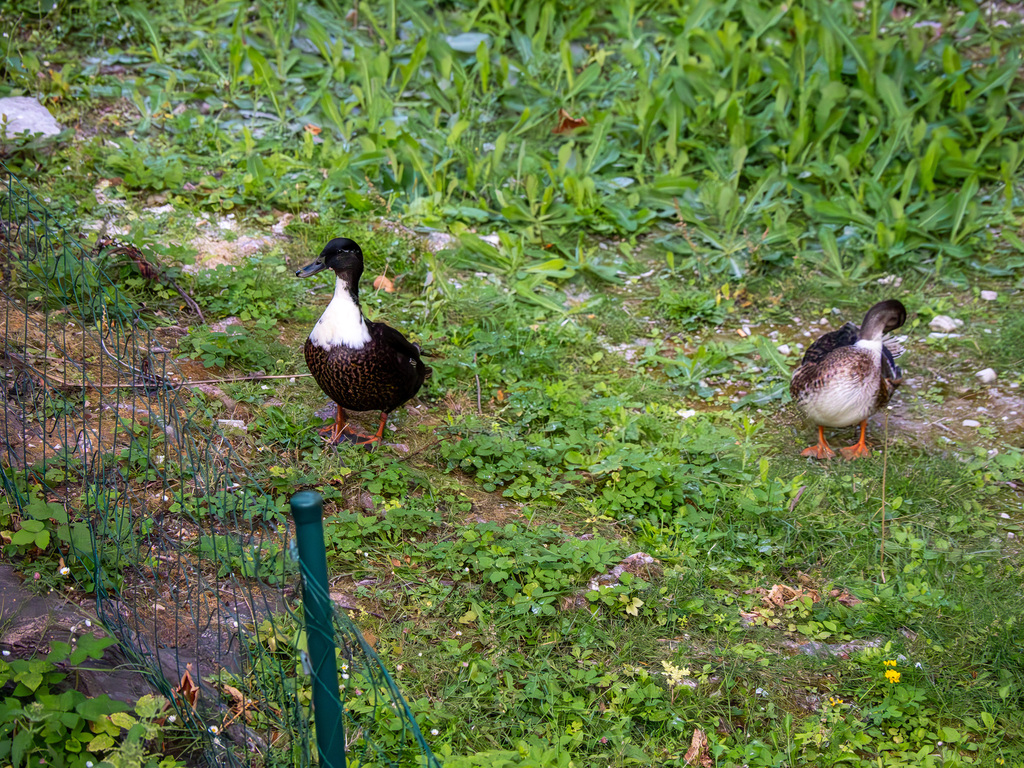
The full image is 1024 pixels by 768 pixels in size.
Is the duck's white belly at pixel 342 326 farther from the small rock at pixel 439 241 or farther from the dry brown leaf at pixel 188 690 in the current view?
the small rock at pixel 439 241

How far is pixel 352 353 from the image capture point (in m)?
4.05

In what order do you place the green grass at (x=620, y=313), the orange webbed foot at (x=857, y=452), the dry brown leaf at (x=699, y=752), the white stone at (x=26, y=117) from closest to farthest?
the dry brown leaf at (x=699, y=752) → the green grass at (x=620, y=313) → the orange webbed foot at (x=857, y=452) → the white stone at (x=26, y=117)

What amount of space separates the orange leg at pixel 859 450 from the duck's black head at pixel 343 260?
2.84m

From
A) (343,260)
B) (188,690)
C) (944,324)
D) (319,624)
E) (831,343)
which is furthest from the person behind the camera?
(944,324)

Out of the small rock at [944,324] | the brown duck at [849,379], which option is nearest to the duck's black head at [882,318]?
the brown duck at [849,379]

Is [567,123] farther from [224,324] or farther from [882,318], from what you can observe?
[224,324]

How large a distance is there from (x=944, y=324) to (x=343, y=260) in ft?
13.5

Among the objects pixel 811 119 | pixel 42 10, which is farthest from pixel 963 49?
pixel 42 10

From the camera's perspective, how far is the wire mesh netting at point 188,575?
2627 millimetres

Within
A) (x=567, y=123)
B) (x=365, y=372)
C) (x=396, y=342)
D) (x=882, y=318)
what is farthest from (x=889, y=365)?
(x=567, y=123)

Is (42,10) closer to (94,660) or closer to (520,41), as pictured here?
(520,41)

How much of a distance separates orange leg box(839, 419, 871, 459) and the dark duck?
2.46 m

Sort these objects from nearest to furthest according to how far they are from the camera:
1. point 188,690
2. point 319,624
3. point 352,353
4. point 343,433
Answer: point 319,624
point 188,690
point 352,353
point 343,433

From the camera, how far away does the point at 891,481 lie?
440cm
